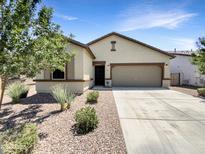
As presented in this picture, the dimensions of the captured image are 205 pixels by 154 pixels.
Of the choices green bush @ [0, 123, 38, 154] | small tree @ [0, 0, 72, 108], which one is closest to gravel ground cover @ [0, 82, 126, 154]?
green bush @ [0, 123, 38, 154]

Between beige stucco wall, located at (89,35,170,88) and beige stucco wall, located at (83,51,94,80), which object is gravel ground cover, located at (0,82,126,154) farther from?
beige stucco wall, located at (89,35,170,88)

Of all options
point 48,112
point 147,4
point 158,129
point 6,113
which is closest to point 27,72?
point 48,112

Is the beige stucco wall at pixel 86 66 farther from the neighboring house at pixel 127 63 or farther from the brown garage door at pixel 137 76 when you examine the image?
the brown garage door at pixel 137 76

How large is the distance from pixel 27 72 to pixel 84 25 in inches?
350

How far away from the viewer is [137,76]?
2006 centimetres

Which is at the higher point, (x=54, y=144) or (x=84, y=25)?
(x=84, y=25)

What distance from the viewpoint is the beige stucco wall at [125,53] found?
1938cm

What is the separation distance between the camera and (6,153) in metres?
4.09

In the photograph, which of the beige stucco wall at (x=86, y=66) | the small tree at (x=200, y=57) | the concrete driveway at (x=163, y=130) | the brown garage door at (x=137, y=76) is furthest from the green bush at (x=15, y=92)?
the small tree at (x=200, y=57)

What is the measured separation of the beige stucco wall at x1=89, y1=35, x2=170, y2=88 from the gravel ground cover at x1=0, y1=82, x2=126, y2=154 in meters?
11.0

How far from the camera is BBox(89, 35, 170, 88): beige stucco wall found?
1938 centimetres

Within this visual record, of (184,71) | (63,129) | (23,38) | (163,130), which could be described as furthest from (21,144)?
(184,71)

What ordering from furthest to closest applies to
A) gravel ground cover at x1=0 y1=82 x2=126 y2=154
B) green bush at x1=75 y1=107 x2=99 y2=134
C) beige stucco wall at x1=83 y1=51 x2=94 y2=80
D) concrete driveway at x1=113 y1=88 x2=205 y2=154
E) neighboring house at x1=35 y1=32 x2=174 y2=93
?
neighboring house at x1=35 y1=32 x2=174 y2=93 → beige stucco wall at x1=83 y1=51 x2=94 y2=80 → green bush at x1=75 y1=107 x2=99 y2=134 → gravel ground cover at x1=0 y1=82 x2=126 y2=154 → concrete driveway at x1=113 y1=88 x2=205 y2=154

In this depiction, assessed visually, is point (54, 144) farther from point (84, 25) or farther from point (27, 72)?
point (84, 25)
